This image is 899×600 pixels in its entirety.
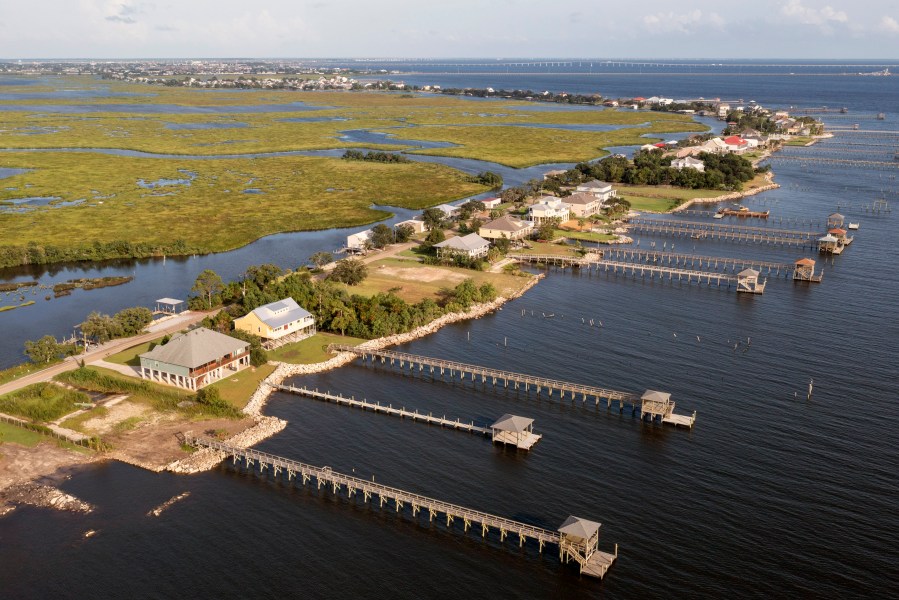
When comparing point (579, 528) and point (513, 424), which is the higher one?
point (513, 424)

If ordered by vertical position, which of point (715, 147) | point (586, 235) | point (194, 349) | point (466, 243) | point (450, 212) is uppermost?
point (715, 147)

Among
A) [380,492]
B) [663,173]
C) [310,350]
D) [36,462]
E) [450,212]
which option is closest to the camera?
[380,492]

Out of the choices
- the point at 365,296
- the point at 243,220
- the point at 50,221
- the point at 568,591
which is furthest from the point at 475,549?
the point at 50,221

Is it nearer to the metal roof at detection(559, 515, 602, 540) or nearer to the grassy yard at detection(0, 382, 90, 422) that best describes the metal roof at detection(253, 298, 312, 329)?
the grassy yard at detection(0, 382, 90, 422)

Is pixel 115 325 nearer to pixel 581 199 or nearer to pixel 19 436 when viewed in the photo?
pixel 19 436

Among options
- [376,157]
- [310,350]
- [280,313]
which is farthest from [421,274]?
[376,157]
